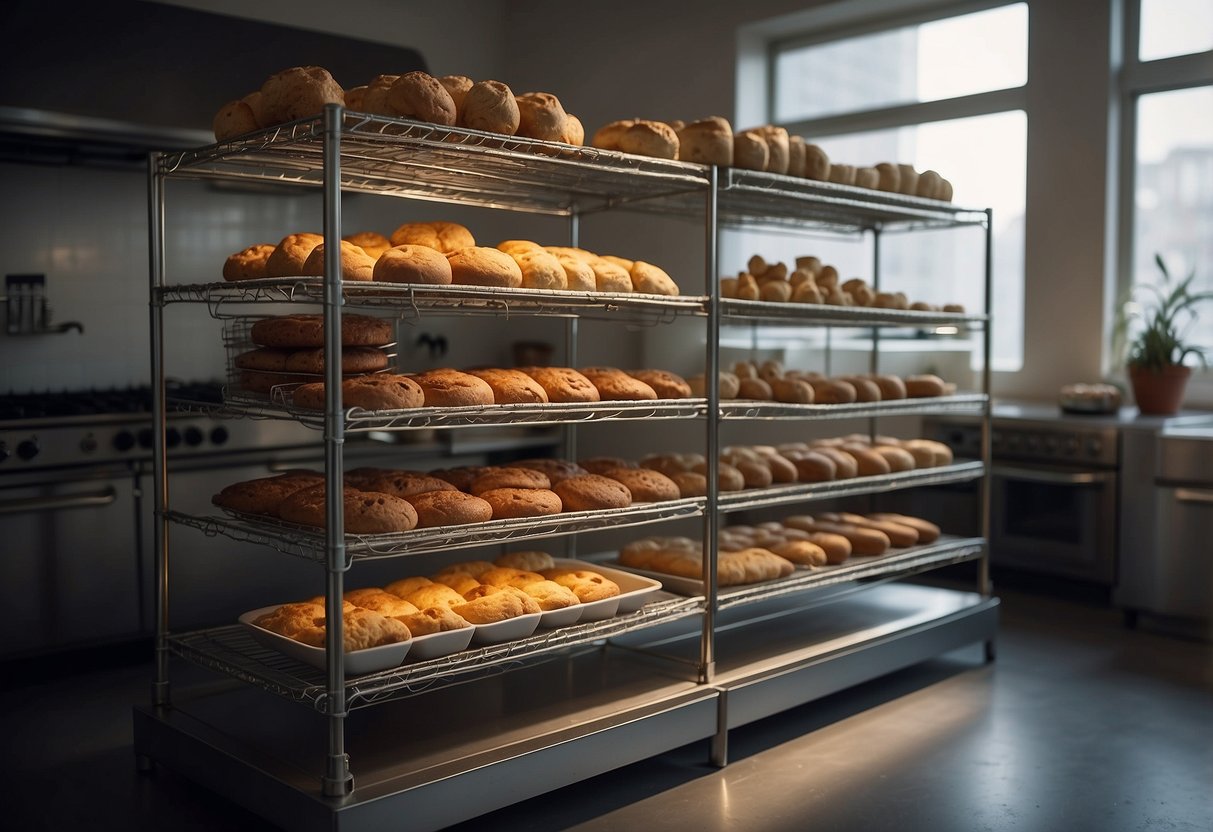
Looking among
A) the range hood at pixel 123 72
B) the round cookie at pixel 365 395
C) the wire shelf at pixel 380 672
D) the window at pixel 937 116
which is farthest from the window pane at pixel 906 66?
the round cookie at pixel 365 395

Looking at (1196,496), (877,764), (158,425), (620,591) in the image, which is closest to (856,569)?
(877,764)

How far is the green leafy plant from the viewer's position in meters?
5.28

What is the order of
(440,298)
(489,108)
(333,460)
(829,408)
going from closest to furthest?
(333,460) → (489,108) → (440,298) → (829,408)

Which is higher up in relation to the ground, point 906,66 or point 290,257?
point 906,66

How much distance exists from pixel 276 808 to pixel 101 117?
3.02m

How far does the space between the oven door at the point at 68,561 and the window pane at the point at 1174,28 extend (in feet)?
17.5

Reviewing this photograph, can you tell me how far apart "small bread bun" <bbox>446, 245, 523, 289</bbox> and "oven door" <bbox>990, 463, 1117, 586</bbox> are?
331 cm

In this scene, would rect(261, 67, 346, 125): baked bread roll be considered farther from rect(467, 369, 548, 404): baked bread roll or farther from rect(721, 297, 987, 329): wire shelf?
rect(721, 297, 987, 329): wire shelf

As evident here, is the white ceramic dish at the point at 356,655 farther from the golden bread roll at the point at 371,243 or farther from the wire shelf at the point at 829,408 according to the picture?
the wire shelf at the point at 829,408

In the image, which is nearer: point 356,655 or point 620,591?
point 356,655

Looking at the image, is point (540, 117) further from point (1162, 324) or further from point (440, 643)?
point (1162, 324)

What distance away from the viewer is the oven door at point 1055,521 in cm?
511

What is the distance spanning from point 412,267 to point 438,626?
0.94 m

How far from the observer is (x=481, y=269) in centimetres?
299
